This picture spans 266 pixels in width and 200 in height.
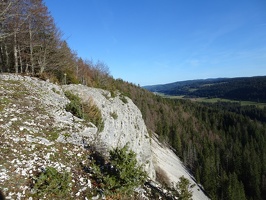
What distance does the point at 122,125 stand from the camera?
2767 cm

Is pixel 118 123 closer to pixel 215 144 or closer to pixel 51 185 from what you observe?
pixel 51 185

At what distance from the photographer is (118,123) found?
1027 inches

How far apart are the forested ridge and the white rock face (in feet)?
13.7

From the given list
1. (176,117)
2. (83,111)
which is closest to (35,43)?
(83,111)

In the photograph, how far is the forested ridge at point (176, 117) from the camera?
74.2ft

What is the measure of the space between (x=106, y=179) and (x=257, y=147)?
11035 cm

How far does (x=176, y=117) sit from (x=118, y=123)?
97654mm

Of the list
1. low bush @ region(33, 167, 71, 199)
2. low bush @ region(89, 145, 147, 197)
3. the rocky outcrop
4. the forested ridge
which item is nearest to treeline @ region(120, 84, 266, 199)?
the forested ridge

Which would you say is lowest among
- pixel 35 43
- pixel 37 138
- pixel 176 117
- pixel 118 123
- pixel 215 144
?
pixel 215 144

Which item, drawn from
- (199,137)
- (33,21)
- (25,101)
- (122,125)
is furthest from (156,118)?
(25,101)

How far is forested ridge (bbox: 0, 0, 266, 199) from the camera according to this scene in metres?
22.6

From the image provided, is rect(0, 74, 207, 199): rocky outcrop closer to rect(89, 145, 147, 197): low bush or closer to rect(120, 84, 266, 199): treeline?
rect(89, 145, 147, 197): low bush

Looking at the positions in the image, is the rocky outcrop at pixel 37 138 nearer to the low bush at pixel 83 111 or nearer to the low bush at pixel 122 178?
the low bush at pixel 122 178

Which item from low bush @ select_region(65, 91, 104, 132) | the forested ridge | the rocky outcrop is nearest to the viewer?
the rocky outcrop
